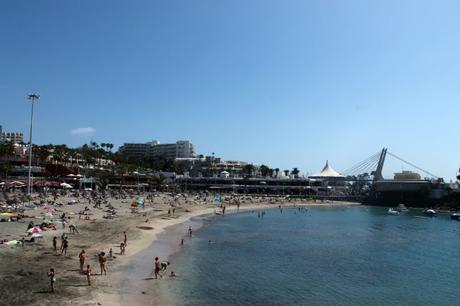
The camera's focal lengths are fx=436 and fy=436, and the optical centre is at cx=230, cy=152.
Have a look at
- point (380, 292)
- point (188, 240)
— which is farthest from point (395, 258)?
point (188, 240)

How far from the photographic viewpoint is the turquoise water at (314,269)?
1031 inches

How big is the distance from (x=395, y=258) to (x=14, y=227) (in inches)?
1448

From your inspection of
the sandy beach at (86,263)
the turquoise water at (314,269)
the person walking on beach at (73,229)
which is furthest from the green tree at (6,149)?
the person walking on beach at (73,229)

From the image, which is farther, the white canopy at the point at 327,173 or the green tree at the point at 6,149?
the white canopy at the point at 327,173

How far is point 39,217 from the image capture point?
2060 inches

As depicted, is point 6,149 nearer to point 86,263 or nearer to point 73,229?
point 73,229

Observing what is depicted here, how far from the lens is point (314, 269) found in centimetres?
3419

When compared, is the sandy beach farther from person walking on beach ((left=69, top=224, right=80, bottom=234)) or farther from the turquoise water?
the turquoise water

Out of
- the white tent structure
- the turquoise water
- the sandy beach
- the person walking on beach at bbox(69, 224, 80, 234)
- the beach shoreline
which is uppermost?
the white tent structure

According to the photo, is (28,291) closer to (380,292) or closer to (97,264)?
(97,264)

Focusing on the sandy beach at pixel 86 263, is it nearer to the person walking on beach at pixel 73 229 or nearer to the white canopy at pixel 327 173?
the person walking on beach at pixel 73 229

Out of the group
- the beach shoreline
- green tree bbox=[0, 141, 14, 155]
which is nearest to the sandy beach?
the beach shoreline

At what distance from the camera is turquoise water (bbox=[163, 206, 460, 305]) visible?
85.9 ft

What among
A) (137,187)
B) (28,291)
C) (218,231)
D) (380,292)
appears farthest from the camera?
(137,187)
